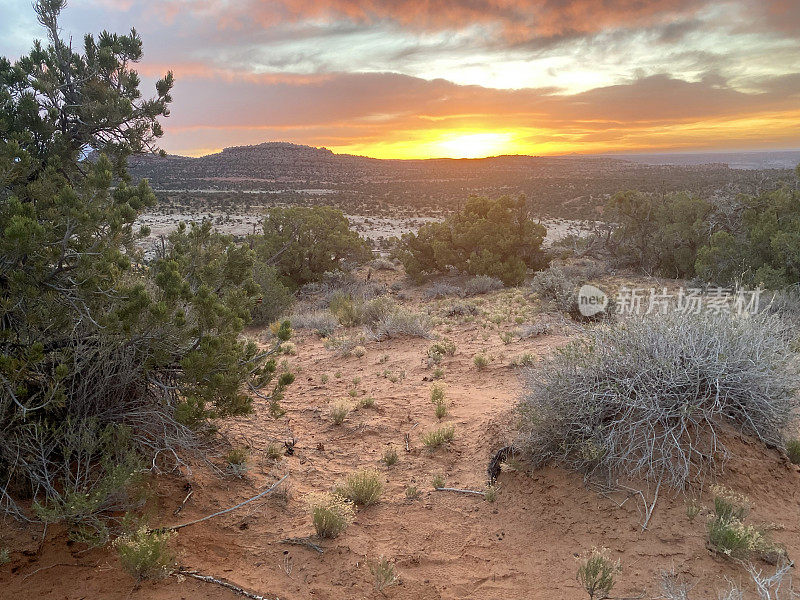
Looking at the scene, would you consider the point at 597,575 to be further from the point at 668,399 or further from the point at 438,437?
the point at 438,437

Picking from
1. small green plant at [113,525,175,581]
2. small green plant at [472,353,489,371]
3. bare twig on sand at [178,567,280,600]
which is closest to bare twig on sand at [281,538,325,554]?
bare twig on sand at [178,567,280,600]

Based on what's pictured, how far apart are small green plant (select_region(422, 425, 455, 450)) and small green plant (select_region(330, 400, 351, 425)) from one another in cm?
104

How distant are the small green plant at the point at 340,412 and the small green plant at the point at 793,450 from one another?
4.09 metres

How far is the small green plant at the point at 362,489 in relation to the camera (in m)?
4.11

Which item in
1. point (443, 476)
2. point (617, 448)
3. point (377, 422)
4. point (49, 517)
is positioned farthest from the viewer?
point (377, 422)

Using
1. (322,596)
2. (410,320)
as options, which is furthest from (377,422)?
(410,320)

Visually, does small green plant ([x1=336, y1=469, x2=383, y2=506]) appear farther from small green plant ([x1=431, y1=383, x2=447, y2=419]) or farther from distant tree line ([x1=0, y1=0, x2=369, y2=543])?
small green plant ([x1=431, y1=383, x2=447, y2=419])

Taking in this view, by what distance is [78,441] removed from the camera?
339 cm

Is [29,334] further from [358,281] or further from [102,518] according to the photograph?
[358,281]

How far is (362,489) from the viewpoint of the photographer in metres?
4.11

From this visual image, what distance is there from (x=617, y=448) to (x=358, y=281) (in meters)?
14.5

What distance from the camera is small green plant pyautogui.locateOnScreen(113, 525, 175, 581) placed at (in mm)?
2916

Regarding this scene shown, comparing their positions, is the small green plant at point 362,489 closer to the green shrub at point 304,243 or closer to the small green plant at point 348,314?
the small green plant at point 348,314

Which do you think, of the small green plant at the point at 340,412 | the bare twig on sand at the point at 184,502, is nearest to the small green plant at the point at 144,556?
the bare twig on sand at the point at 184,502
